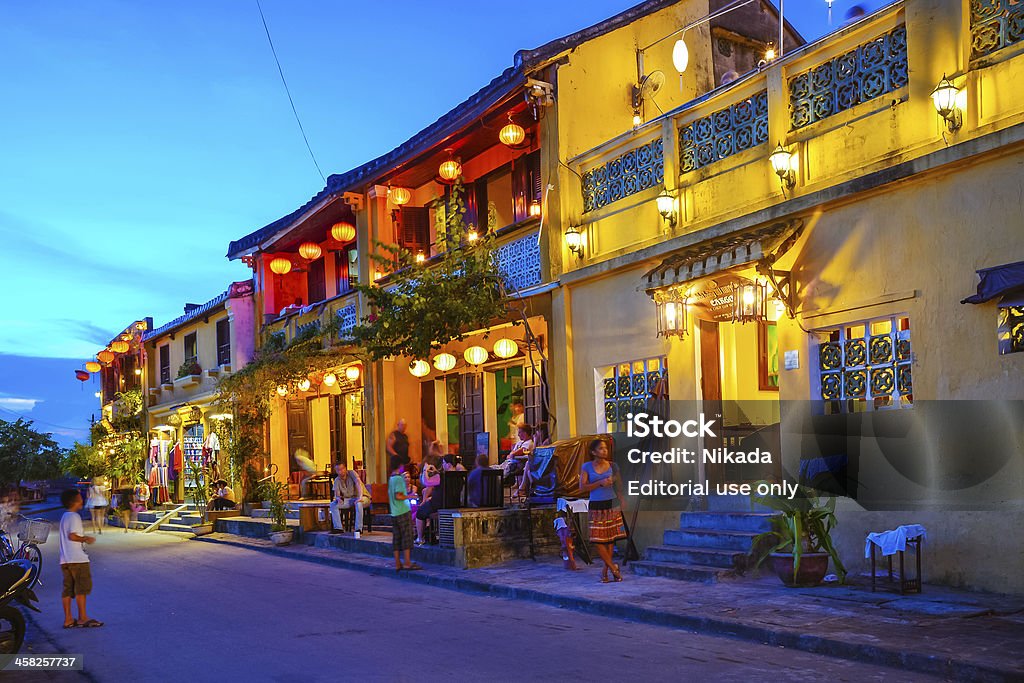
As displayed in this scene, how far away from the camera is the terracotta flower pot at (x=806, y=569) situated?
1023 cm

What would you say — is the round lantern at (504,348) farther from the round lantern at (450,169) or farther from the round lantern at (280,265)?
the round lantern at (280,265)

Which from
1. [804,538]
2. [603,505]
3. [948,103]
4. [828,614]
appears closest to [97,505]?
[603,505]

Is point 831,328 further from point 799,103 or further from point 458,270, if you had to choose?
point 458,270

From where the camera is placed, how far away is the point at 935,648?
23.8 feet

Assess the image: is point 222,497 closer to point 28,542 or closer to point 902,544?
point 28,542

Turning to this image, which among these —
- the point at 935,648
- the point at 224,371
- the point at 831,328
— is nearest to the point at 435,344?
the point at 831,328

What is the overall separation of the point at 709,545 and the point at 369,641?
5010 millimetres

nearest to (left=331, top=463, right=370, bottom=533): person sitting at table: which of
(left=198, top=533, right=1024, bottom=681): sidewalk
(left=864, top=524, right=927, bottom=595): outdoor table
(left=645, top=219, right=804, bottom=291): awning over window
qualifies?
(left=198, top=533, right=1024, bottom=681): sidewalk

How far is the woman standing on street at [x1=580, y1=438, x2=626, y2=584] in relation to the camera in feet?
38.7

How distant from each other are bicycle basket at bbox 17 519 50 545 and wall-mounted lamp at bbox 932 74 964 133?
11.0 meters

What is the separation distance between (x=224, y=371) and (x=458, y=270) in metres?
15.0

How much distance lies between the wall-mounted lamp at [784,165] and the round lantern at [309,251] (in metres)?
16.1

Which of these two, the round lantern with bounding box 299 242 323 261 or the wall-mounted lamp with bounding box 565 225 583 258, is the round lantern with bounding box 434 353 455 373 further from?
the round lantern with bounding box 299 242 323 261

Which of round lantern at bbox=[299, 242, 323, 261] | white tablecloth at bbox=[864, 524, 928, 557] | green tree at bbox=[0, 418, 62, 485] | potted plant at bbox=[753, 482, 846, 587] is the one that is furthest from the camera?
green tree at bbox=[0, 418, 62, 485]
